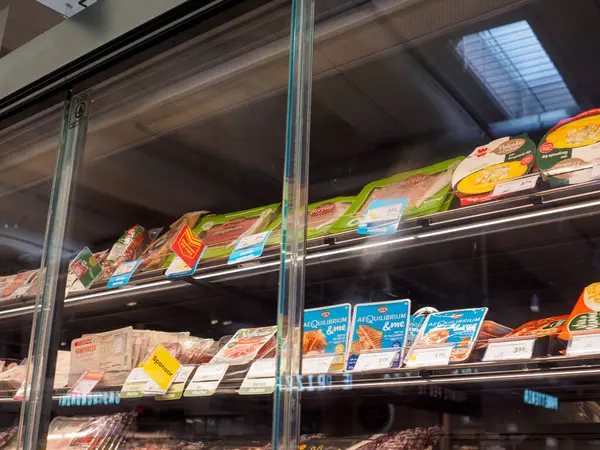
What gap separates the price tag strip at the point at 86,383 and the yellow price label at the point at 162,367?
276 mm

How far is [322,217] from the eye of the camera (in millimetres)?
1847

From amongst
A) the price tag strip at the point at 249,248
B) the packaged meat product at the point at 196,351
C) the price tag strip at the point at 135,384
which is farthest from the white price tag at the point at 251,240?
the price tag strip at the point at 135,384

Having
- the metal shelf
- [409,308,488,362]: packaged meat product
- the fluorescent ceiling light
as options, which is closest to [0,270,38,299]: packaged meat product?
the metal shelf

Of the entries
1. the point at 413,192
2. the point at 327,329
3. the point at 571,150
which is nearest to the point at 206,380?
the point at 327,329

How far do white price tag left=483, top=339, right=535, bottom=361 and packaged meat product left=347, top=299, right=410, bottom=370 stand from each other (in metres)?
0.21

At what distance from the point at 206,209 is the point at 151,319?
1.38 ft

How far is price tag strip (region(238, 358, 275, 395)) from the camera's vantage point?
155 centimetres

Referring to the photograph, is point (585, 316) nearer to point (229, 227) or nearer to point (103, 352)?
point (229, 227)

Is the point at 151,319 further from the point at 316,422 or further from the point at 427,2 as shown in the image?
the point at 427,2

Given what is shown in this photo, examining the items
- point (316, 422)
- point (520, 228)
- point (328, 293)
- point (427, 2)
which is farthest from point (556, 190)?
point (316, 422)

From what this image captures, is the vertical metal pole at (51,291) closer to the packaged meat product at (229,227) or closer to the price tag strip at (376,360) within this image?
the packaged meat product at (229,227)

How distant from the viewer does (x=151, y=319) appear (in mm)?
2258

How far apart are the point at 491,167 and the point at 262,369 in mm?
727

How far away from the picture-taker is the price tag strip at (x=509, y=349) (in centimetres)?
132
